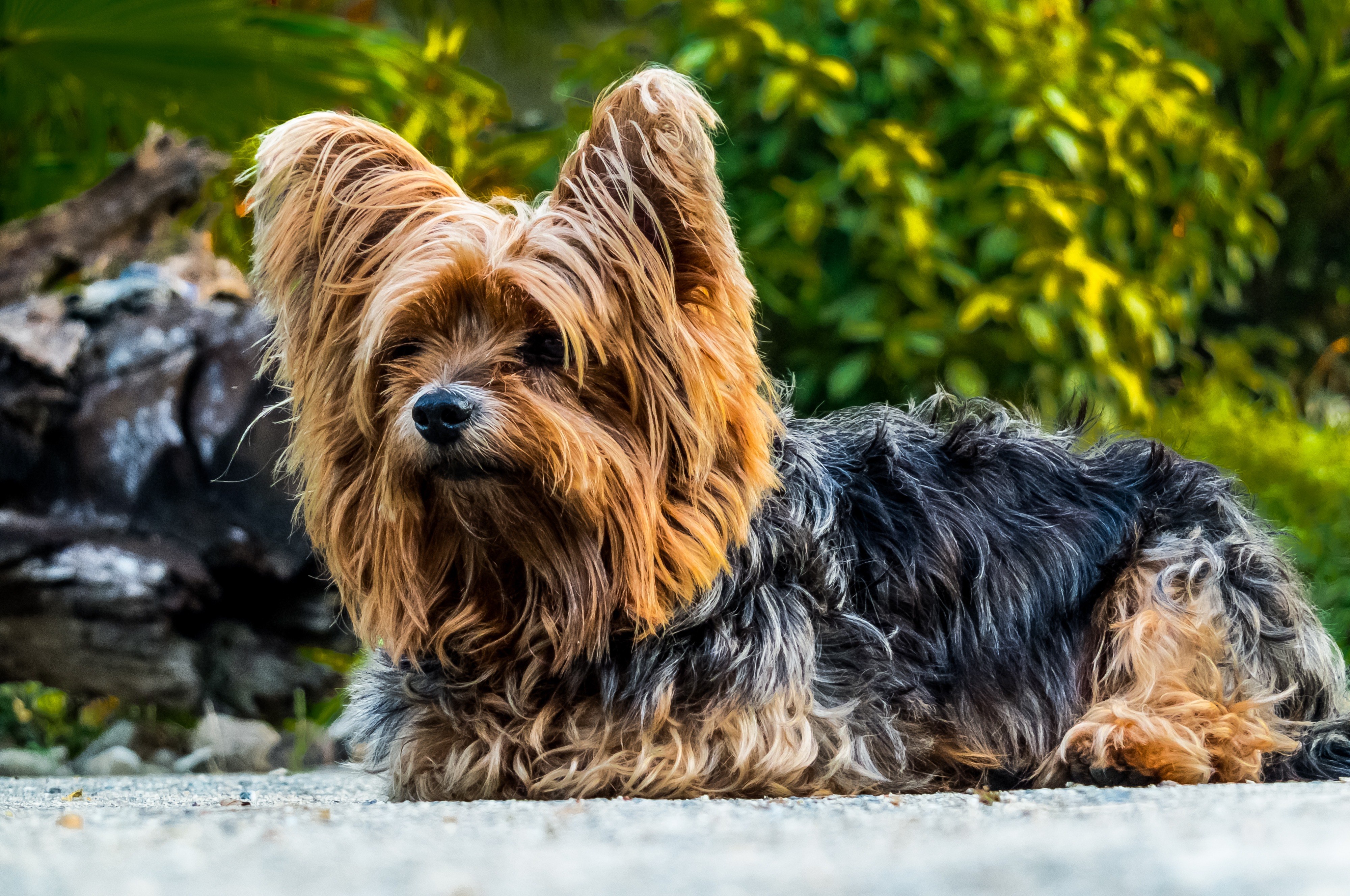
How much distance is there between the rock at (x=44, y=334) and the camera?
608cm

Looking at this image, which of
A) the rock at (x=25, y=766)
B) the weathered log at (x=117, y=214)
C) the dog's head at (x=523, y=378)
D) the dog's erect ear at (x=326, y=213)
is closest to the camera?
the dog's head at (x=523, y=378)

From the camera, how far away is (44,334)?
618cm

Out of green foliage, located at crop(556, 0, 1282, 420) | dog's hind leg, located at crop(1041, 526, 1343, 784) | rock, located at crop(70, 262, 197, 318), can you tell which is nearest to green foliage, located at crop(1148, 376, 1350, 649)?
green foliage, located at crop(556, 0, 1282, 420)

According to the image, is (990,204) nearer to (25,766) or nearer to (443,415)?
(443,415)

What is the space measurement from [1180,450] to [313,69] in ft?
16.1

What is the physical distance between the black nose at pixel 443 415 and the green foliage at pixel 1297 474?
3.63 meters

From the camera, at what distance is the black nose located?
334 cm

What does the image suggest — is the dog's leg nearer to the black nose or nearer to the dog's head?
the dog's head

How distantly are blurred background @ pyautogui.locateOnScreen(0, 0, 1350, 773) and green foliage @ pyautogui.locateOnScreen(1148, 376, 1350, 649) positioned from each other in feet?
0.07

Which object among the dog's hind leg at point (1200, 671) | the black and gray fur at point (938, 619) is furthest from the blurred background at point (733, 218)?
the dog's hind leg at point (1200, 671)

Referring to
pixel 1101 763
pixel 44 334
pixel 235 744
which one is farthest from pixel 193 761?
pixel 1101 763

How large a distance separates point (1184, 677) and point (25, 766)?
4675mm

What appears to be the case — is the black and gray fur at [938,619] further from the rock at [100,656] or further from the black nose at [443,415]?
the rock at [100,656]

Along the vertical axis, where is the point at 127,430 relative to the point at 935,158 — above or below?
below
